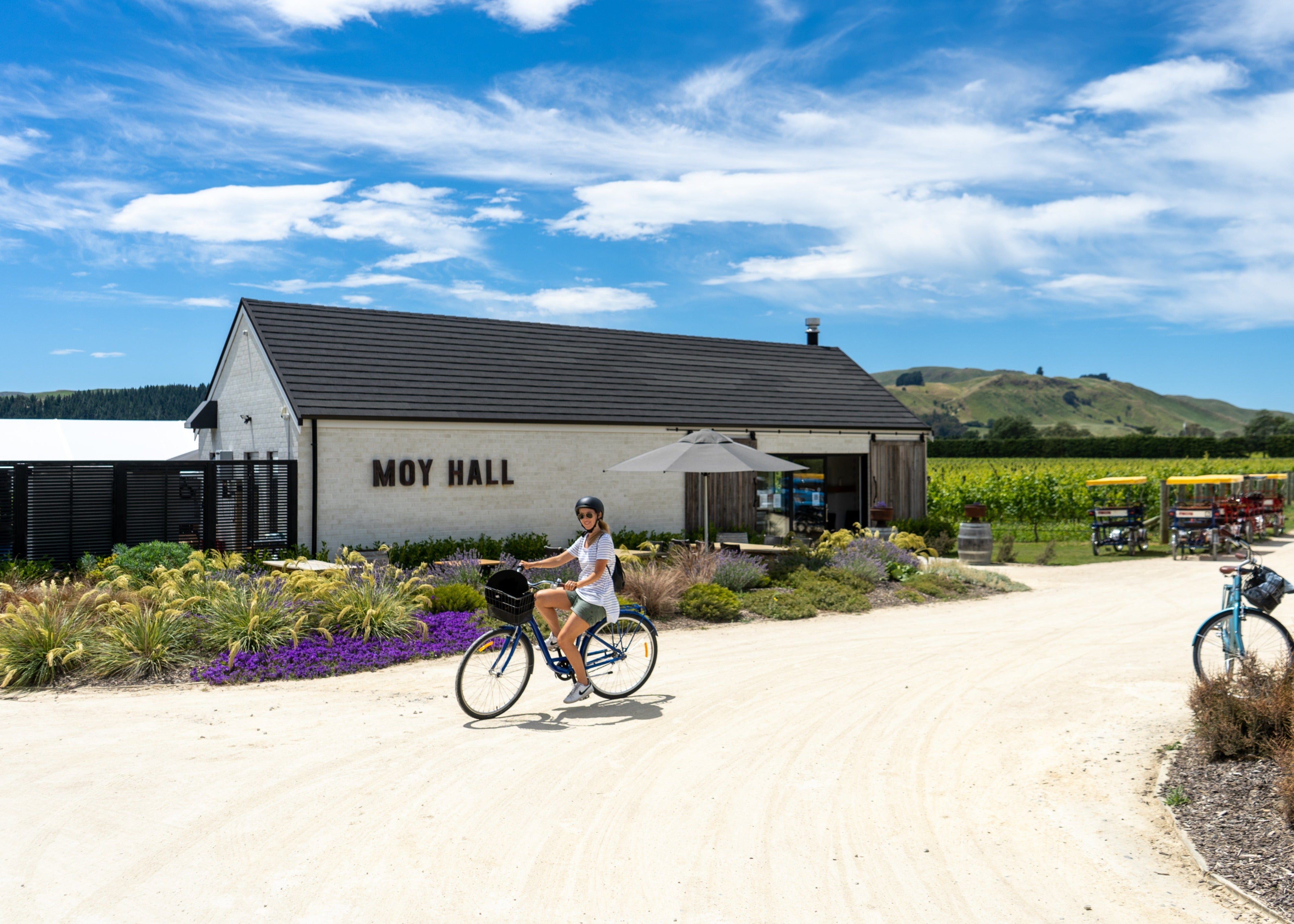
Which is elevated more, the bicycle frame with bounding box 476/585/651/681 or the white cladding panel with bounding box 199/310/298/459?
the white cladding panel with bounding box 199/310/298/459

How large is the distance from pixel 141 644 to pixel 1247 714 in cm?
967

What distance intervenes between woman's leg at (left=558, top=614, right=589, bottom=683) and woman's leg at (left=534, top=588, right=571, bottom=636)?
0.08 metres

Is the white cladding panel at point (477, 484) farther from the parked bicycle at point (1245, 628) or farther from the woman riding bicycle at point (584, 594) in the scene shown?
the parked bicycle at point (1245, 628)

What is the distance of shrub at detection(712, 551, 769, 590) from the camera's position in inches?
551

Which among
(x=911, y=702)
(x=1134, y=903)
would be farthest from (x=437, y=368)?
(x=1134, y=903)

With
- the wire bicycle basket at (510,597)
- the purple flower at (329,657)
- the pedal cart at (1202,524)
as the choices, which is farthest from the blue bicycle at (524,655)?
the pedal cart at (1202,524)

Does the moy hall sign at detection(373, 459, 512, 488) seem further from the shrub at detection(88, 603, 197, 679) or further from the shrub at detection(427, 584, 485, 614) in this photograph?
the shrub at detection(88, 603, 197, 679)

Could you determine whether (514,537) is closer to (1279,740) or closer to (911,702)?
(911,702)

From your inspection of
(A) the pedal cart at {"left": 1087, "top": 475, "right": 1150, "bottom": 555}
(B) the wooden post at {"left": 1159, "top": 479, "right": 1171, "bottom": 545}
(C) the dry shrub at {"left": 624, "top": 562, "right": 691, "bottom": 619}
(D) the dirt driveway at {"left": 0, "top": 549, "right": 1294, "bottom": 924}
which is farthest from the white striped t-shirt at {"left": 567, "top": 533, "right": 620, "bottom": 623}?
(B) the wooden post at {"left": 1159, "top": 479, "right": 1171, "bottom": 545}

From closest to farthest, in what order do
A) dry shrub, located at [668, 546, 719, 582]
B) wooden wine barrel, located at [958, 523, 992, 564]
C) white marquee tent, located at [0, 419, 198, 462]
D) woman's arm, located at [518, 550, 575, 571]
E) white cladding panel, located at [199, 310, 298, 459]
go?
woman's arm, located at [518, 550, 575, 571], dry shrub, located at [668, 546, 719, 582], white cladding panel, located at [199, 310, 298, 459], wooden wine barrel, located at [958, 523, 992, 564], white marquee tent, located at [0, 419, 198, 462]

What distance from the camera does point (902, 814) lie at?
5.28 metres

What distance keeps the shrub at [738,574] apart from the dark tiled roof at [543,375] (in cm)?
594

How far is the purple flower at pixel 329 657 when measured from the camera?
9062 millimetres

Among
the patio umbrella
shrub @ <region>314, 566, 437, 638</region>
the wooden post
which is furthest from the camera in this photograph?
the wooden post
